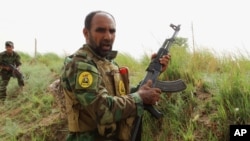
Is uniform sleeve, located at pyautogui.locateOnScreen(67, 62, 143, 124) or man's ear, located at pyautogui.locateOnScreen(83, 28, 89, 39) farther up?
man's ear, located at pyautogui.locateOnScreen(83, 28, 89, 39)

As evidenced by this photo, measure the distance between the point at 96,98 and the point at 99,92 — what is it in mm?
58

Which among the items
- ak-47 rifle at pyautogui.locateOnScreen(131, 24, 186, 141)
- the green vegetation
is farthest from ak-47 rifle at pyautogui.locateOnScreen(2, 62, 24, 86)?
ak-47 rifle at pyautogui.locateOnScreen(131, 24, 186, 141)

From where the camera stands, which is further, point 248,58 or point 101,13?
point 248,58

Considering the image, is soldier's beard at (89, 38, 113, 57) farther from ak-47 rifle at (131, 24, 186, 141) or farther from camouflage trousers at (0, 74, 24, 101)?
camouflage trousers at (0, 74, 24, 101)

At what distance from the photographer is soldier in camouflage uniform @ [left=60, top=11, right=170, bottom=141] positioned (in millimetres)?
2229

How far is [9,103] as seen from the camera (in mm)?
7320

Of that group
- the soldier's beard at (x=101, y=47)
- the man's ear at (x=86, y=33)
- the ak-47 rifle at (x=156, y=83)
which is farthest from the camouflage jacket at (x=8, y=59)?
the soldier's beard at (x=101, y=47)

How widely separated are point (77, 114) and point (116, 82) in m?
0.36

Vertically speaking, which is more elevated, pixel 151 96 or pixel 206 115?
pixel 151 96

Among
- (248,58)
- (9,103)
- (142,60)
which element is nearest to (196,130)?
(248,58)

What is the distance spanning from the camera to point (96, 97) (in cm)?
221

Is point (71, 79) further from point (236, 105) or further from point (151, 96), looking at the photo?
point (236, 105)

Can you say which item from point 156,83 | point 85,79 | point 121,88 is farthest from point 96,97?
point 156,83

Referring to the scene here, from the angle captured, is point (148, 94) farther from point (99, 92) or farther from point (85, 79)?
point (85, 79)
